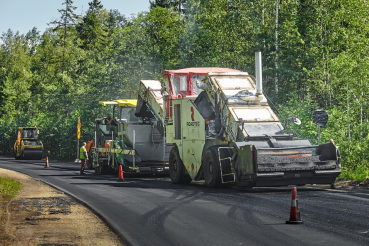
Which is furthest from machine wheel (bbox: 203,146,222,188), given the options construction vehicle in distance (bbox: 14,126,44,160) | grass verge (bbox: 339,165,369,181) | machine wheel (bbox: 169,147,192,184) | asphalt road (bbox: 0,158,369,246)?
construction vehicle in distance (bbox: 14,126,44,160)

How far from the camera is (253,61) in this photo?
1754 inches

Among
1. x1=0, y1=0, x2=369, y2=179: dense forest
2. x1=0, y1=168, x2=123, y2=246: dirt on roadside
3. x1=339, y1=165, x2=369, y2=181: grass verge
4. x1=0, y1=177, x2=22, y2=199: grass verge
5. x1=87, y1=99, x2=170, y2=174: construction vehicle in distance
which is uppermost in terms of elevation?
x1=0, y1=0, x2=369, y2=179: dense forest

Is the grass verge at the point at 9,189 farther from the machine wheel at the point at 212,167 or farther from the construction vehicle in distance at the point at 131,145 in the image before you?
the machine wheel at the point at 212,167

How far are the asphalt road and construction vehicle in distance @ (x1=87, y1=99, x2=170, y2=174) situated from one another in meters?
5.44

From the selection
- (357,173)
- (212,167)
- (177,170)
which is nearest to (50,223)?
(212,167)

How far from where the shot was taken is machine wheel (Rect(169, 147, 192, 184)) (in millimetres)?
19953

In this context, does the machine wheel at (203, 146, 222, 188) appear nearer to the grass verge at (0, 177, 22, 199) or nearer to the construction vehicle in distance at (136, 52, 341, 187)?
the construction vehicle in distance at (136, 52, 341, 187)

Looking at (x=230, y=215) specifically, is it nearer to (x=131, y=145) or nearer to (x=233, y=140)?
(x=233, y=140)

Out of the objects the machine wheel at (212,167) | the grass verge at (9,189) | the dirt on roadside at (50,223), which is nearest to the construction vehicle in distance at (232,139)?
the machine wheel at (212,167)

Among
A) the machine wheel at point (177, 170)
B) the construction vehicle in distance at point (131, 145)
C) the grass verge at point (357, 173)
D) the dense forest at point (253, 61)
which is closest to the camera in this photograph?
the grass verge at point (357, 173)

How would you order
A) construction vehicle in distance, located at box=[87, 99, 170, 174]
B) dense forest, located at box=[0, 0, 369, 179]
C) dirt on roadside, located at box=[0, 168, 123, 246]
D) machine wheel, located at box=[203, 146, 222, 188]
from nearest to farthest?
1. dirt on roadside, located at box=[0, 168, 123, 246]
2. machine wheel, located at box=[203, 146, 222, 188]
3. construction vehicle in distance, located at box=[87, 99, 170, 174]
4. dense forest, located at box=[0, 0, 369, 179]

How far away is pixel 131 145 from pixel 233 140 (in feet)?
24.9

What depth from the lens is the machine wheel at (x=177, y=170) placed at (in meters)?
20.0

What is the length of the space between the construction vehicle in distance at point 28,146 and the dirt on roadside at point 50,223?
3678cm
